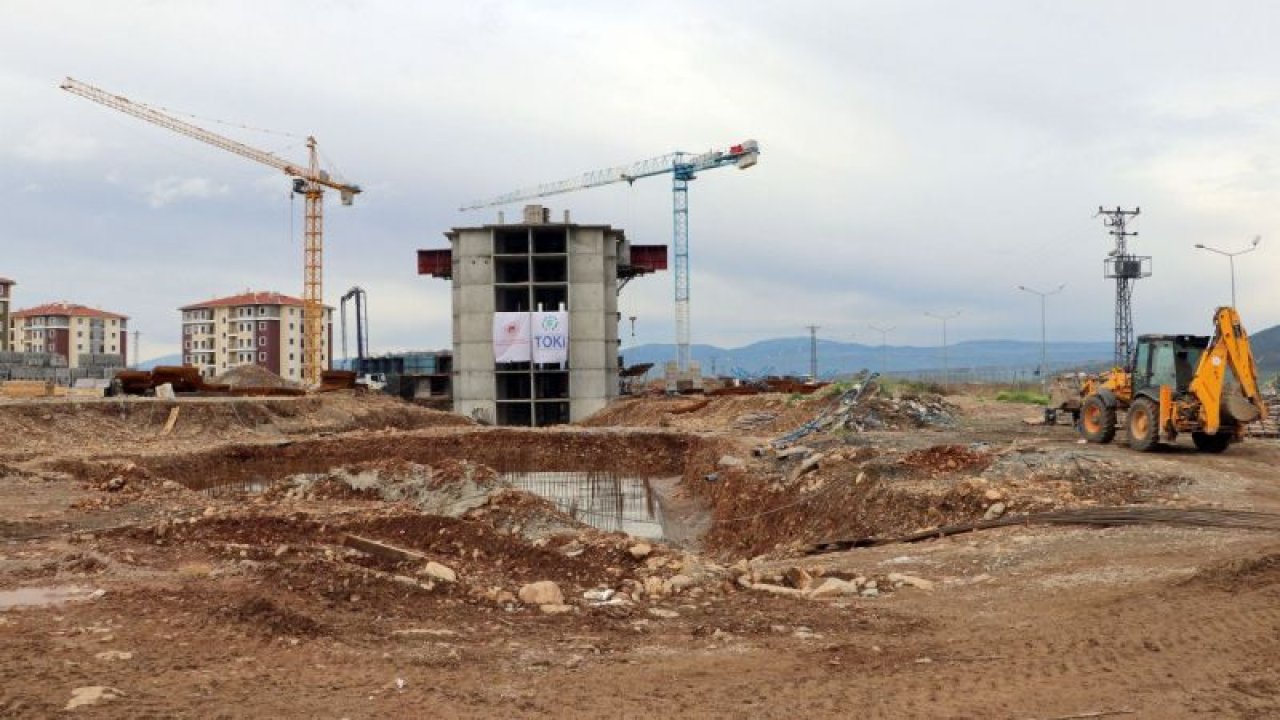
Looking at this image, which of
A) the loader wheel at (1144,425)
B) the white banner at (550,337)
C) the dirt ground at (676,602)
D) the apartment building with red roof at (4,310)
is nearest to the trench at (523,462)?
the dirt ground at (676,602)

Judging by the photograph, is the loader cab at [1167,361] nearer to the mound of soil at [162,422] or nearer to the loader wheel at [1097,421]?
the loader wheel at [1097,421]

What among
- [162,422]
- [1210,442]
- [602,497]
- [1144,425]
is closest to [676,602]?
[1144,425]

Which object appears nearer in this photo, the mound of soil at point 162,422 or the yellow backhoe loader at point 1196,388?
the yellow backhoe loader at point 1196,388

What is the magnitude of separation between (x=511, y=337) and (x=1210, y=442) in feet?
170

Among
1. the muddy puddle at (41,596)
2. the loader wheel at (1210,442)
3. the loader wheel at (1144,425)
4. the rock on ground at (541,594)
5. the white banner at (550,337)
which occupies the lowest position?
the rock on ground at (541,594)

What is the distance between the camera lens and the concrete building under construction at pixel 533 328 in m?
67.6

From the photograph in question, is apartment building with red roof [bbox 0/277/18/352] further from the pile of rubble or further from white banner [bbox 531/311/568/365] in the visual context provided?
the pile of rubble

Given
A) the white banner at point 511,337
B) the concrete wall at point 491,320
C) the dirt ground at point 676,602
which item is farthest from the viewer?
the concrete wall at point 491,320

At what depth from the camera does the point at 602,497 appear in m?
28.3

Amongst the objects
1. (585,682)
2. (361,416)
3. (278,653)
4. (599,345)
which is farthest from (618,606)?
(599,345)

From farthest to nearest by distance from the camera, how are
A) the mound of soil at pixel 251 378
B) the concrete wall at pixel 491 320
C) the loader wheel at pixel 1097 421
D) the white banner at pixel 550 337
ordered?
the mound of soil at pixel 251 378 → the concrete wall at pixel 491 320 → the white banner at pixel 550 337 → the loader wheel at pixel 1097 421

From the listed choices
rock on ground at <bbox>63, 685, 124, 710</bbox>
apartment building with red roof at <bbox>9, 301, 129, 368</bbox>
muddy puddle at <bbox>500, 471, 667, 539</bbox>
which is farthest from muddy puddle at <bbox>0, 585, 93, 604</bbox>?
apartment building with red roof at <bbox>9, 301, 129, 368</bbox>

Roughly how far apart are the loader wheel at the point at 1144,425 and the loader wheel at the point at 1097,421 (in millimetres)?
1380

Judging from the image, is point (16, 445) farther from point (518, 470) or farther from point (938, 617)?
point (938, 617)
